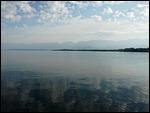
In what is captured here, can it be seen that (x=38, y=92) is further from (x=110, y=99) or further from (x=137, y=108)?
(x=137, y=108)

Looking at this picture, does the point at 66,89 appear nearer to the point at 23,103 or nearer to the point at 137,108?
the point at 23,103

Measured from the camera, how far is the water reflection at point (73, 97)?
21.9 meters

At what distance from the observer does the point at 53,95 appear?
1043 inches

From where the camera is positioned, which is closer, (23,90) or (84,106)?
(84,106)

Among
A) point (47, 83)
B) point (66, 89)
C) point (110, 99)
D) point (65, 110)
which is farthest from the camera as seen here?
point (47, 83)

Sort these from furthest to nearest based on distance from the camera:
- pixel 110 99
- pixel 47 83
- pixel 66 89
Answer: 1. pixel 47 83
2. pixel 66 89
3. pixel 110 99

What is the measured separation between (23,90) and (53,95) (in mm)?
4645

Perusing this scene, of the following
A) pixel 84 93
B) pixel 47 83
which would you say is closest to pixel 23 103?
pixel 84 93

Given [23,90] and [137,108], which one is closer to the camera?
[137,108]

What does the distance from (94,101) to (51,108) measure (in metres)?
5.05

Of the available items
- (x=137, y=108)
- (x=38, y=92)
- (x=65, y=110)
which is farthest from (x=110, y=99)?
(x=38, y=92)

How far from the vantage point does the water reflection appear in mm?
21936

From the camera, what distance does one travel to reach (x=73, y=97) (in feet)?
84.0

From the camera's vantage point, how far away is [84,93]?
27672mm
